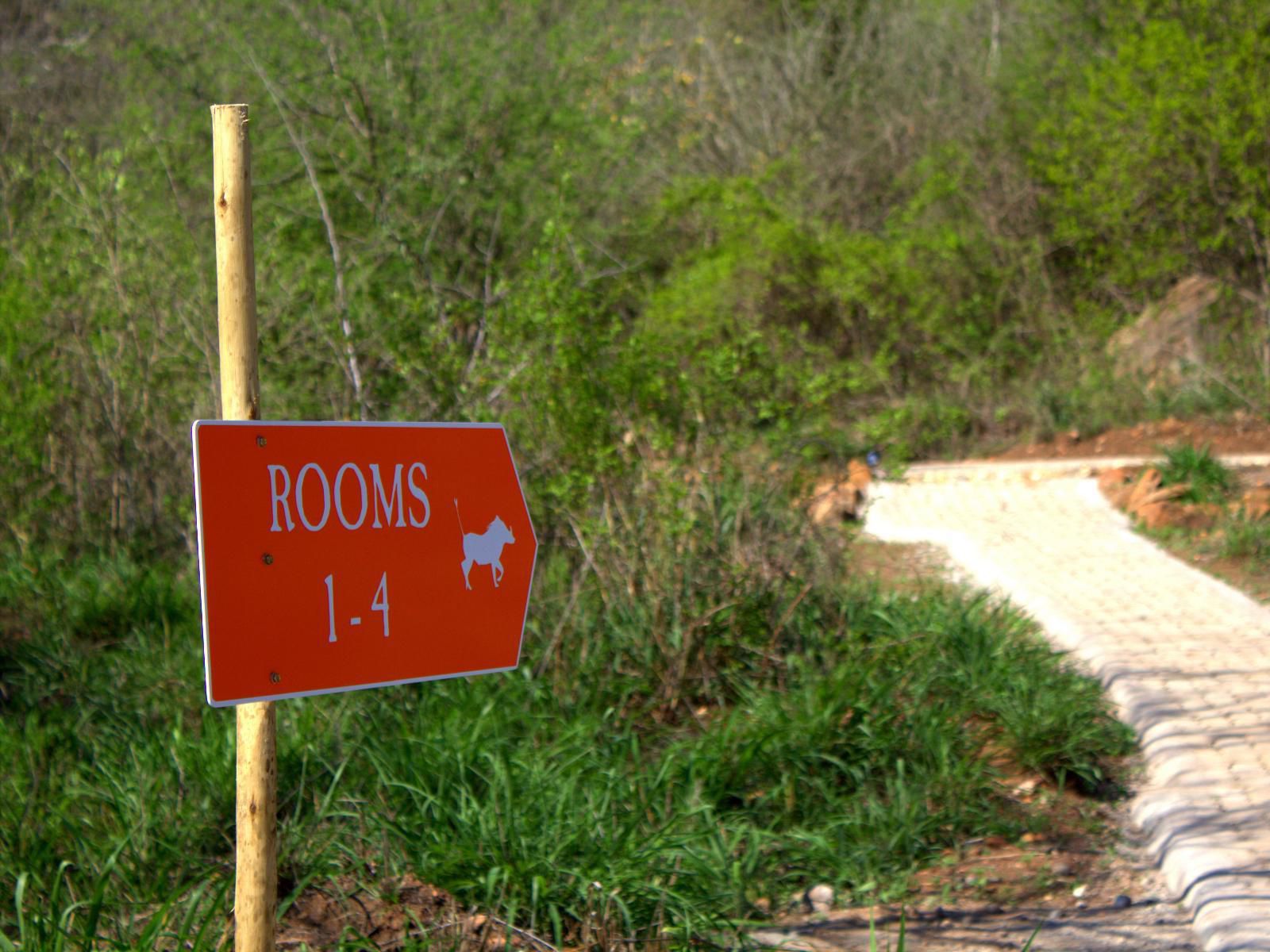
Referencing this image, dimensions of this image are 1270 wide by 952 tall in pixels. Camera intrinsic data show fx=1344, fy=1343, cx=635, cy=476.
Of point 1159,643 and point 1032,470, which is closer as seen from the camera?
point 1159,643

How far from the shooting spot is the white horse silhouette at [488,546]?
2438mm

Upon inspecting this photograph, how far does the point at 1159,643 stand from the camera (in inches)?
263

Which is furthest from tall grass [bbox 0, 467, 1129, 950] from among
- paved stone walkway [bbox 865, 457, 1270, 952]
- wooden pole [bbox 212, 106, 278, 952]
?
wooden pole [bbox 212, 106, 278, 952]

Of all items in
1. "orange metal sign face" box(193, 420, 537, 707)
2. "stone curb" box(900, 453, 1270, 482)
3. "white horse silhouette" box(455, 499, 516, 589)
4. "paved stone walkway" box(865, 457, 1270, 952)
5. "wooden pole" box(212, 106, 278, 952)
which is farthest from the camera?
"stone curb" box(900, 453, 1270, 482)

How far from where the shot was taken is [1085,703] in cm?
532

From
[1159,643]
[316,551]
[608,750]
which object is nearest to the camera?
[316,551]

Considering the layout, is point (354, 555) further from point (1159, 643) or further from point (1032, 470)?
point (1032, 470)

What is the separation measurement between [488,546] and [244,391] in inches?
20.4

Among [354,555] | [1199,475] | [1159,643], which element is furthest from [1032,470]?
[354,555]

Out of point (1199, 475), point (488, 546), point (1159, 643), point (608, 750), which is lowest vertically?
point (1159, 643)

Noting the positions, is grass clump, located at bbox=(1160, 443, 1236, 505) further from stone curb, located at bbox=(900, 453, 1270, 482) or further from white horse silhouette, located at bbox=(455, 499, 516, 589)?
white horse silhouette, located at bbox=(455, 499, 516, 589)

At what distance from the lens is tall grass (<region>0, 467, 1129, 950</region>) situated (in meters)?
3.66

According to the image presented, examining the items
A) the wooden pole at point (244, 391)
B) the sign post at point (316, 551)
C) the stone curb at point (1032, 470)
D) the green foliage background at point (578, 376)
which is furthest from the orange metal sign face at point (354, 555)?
the stone curb at point (1032, 470)

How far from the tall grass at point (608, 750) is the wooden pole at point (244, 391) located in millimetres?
752
